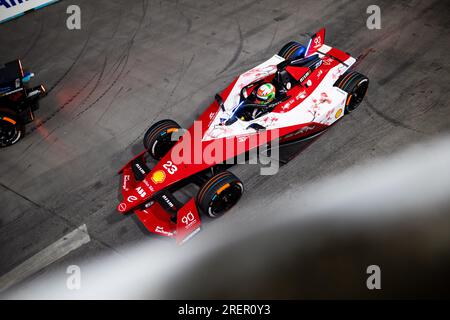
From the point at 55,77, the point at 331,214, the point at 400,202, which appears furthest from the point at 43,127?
the point at 400,202

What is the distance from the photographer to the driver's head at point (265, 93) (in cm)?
649

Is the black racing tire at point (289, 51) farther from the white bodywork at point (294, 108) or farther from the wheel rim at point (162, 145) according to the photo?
the wheel rim at point (162, 145)

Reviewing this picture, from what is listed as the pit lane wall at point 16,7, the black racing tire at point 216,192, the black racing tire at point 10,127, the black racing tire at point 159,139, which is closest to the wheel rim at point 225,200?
the black racing tire at point 216,192

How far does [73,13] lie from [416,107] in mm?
10199

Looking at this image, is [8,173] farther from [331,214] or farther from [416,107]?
[416,107]

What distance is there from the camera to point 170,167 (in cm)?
599

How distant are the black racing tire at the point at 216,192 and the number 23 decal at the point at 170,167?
0.57 meters

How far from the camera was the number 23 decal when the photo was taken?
234 inches

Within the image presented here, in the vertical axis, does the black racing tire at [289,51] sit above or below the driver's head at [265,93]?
above

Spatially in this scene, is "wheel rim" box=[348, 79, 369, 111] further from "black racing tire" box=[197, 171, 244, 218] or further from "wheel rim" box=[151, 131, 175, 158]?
"wheel rim" box=[151, 131, 175, 158]

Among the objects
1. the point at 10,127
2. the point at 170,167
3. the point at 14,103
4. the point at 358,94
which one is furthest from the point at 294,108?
the point at 14,103

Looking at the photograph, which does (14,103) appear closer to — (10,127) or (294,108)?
(10,127)

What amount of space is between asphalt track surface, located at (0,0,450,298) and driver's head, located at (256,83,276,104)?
3.78 ft

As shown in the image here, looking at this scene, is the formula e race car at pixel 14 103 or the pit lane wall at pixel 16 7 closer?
the formula e race car at pixel 14 103
